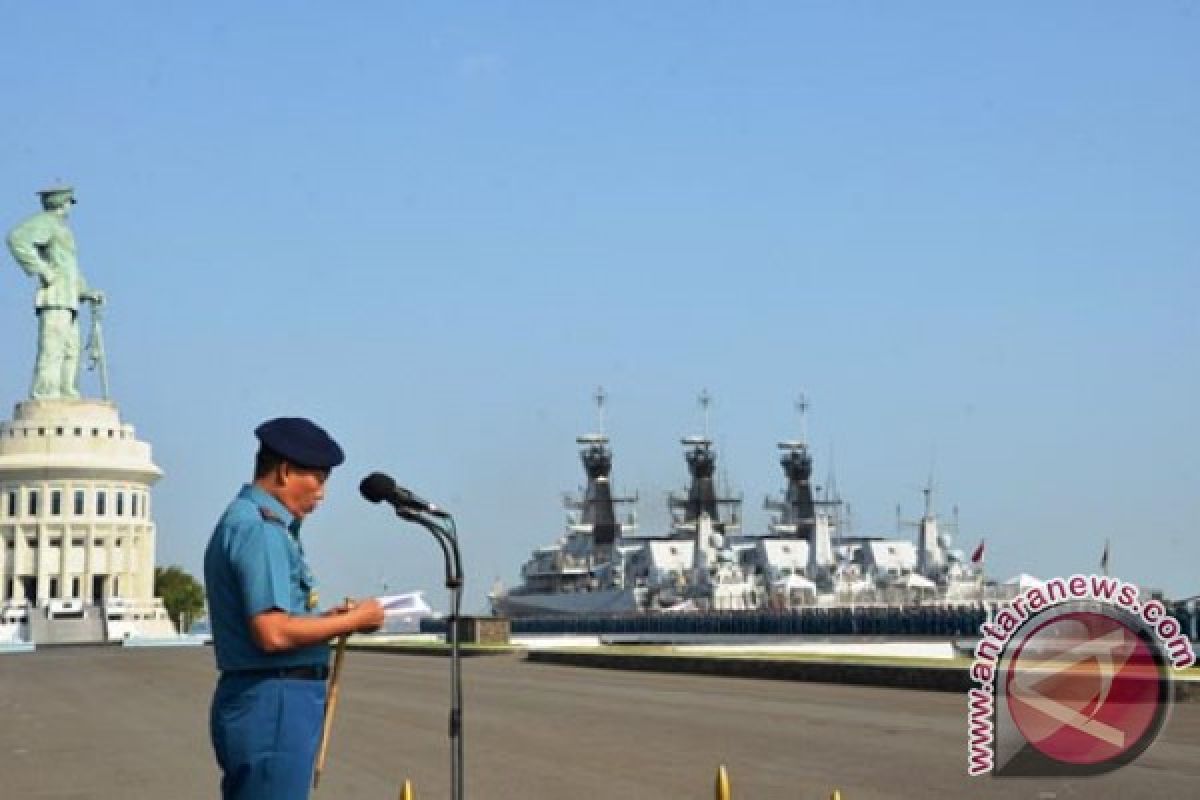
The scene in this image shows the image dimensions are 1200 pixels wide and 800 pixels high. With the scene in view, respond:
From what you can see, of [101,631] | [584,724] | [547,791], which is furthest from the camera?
[101,631]

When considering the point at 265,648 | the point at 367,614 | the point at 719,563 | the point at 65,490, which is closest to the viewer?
the point at 265,648

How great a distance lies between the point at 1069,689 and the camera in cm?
1673

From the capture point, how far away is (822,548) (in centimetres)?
12400

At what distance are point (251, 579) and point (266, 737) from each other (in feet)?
1.63

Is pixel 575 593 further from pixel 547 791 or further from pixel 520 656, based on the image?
pixel 547 791

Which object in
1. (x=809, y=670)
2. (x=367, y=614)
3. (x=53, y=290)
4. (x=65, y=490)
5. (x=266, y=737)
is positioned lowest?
(x=809, y=670)

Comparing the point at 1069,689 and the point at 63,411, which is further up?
the point at 63,411

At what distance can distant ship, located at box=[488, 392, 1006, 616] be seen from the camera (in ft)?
390

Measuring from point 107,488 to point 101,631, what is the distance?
9898mm

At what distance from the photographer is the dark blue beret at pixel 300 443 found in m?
5.34

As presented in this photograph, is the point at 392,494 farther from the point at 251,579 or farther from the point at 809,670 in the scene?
the point at 809,670

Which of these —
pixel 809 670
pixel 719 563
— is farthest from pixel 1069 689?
pixel 719 563

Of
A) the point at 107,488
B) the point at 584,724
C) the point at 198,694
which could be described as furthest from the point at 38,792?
the point at 107,488

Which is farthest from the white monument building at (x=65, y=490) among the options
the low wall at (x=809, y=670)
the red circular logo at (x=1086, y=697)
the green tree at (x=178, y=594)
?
the red circular logo at (x=1086, y=697)
